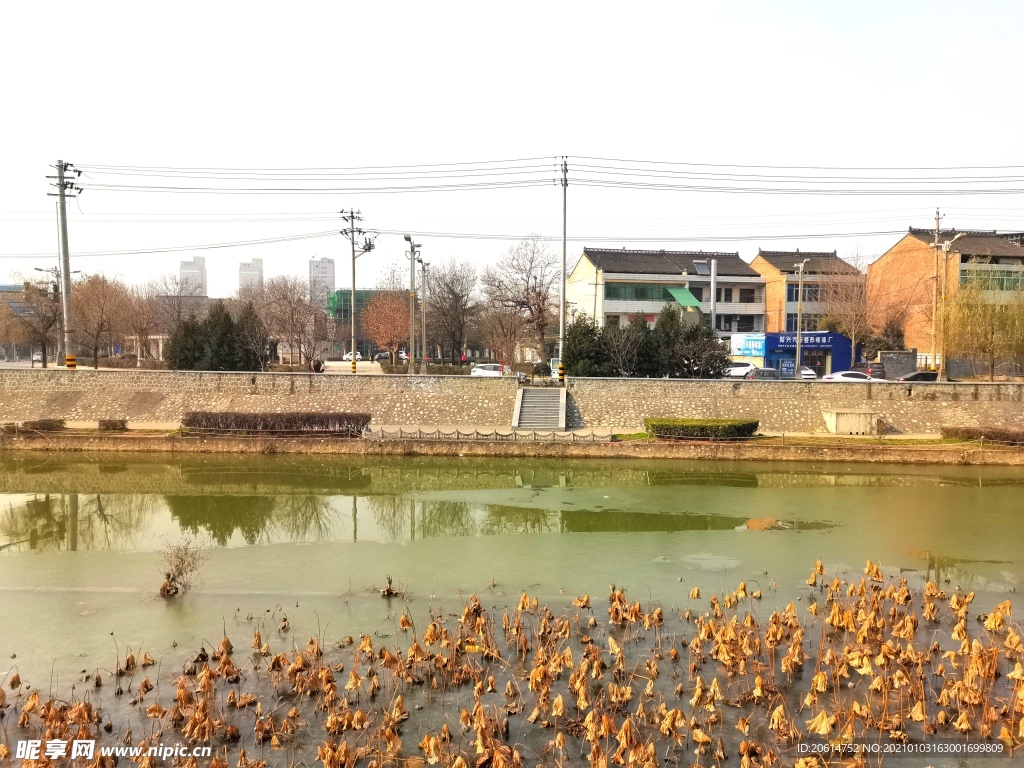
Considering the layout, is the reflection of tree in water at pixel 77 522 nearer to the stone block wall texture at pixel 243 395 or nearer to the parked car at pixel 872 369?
the stone block wall texture at pixel 243 395

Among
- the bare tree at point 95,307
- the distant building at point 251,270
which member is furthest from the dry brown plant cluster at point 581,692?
the distant building at point 251,270

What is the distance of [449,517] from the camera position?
15.6m

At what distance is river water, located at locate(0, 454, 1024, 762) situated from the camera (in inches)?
391

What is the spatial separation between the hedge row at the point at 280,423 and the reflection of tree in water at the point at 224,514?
6.67 m

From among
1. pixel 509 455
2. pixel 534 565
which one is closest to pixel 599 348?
pixel 509 455

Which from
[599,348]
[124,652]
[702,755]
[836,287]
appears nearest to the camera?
[702,755]

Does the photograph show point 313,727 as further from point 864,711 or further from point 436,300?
point 436,300

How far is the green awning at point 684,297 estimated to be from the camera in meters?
45.9

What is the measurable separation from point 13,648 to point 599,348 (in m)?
23.5

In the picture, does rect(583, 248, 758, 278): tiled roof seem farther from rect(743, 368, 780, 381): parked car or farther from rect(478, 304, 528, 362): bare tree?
rect(743, 368, 780, 381): parked car

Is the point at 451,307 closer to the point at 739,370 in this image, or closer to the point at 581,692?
the point at 739,370

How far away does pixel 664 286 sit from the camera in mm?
47312

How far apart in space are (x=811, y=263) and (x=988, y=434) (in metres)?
30.0

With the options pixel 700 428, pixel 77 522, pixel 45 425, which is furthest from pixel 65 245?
pixel 700 428
